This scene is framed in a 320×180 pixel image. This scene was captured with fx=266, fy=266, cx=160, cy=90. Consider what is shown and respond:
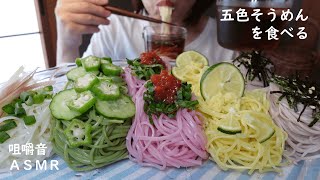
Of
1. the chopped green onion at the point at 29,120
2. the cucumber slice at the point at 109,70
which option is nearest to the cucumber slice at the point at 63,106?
the chopped green onion at the point at 29,120

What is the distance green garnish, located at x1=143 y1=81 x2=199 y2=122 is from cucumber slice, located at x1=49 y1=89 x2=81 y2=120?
0.98ft

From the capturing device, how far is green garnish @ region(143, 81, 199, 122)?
45.6 inches

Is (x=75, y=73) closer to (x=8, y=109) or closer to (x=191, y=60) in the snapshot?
(x=8, y=109)

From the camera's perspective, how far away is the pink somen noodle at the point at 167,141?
3.72 ft

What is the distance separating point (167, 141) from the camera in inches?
45.6

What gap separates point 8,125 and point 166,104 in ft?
2.27

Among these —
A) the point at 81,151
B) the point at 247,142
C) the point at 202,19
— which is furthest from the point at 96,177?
the point at 202,19

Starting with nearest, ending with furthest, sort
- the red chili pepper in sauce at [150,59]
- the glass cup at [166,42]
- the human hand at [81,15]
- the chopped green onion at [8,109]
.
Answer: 1. the chopped green onion at [8,109]
2. the red chili pepper in sauce at [150,59]
3. the human hand at [81,15]
4. the glass cup at [166,42]

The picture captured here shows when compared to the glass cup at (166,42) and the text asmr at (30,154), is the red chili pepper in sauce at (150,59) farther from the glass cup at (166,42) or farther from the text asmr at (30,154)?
the text asmr at (30,154)

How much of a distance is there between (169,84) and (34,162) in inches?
26.2

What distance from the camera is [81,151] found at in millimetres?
1107

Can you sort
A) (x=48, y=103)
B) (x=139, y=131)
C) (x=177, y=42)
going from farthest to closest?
(x=177, y=42) < (x=48, y=103) < (x=139, y=131)

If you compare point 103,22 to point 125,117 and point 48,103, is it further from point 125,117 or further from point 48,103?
point 125,117

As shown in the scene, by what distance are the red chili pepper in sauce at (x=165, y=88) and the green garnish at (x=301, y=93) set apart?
1.73 feet
